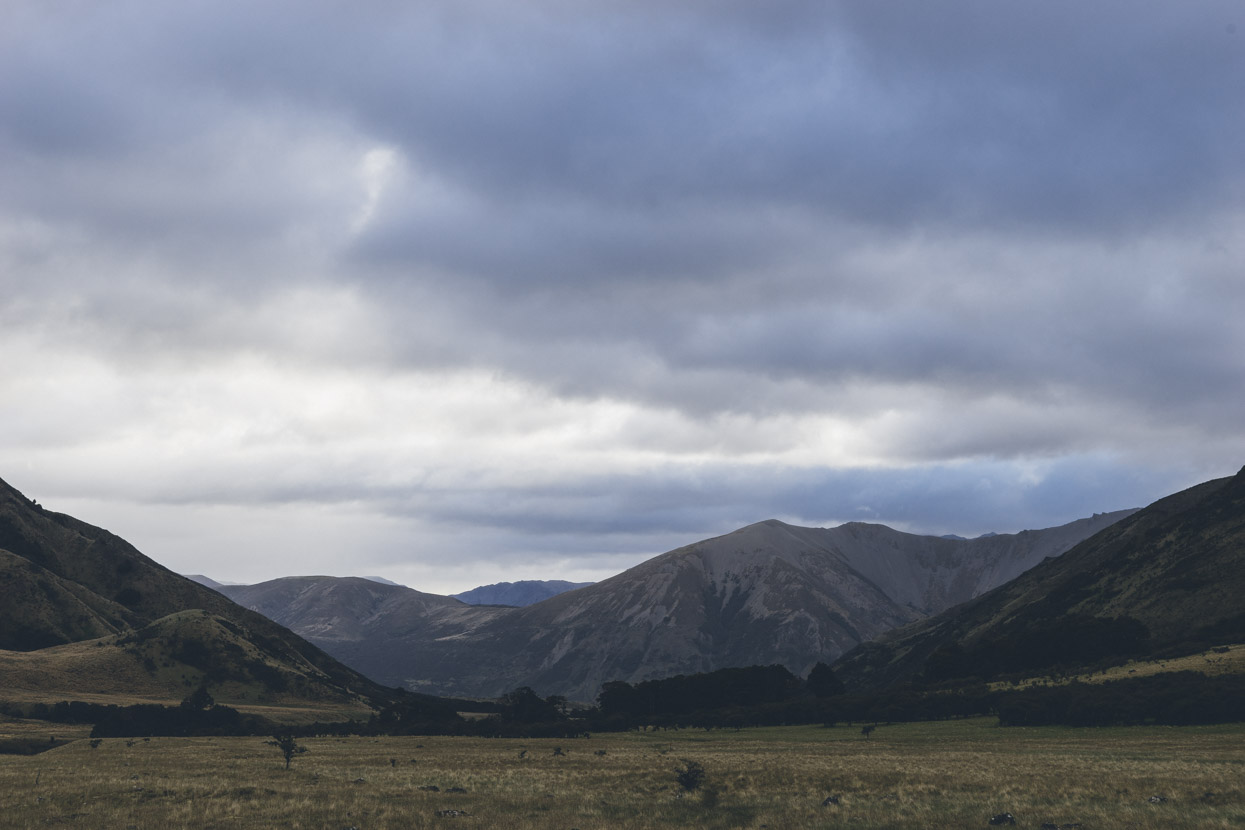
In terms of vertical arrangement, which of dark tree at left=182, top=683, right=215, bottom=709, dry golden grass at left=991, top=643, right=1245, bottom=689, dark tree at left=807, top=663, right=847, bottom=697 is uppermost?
dry golden grass at left=991, top=643, right=1245, bottom=689

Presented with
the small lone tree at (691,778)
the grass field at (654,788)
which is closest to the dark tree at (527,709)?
the grass field at (654,788)

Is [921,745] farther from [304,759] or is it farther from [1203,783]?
[304,759]

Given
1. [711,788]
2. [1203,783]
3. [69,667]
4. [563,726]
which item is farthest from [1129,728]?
[69,667]

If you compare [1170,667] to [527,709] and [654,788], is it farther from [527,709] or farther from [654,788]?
[654,788]

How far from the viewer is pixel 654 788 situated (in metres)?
49.8

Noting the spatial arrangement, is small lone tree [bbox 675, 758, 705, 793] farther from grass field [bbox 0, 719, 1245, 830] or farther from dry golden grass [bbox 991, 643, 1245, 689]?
dry golden grass [bbox 991, 643, 1245, 689]

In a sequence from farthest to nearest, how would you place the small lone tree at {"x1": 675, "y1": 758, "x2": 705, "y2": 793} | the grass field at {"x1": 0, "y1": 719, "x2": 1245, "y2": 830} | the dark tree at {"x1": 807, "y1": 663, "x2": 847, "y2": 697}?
the dark tree at {"x1": 807, "y1": 663, "x2": 847, "y2": 697}
the small lone tree at {"x1": 675, "y1": 758, "x2": 705, "y2": 793}
the grass field at {"x1": 0, "y1": 719, "x2": 1245, "y2": 830}

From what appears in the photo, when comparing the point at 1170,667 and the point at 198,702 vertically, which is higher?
the point at 1170,667

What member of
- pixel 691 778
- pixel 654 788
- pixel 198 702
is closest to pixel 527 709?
pixel 198 702

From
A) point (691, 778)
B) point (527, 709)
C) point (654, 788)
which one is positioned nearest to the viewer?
point (691, 778)

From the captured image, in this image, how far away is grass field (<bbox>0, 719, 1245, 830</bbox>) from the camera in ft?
124

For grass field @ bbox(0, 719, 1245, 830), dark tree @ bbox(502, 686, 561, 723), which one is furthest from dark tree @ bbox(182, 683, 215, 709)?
grass field @ bbox(0, 719, 1245, 830)

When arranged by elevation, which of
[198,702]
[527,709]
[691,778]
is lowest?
[527,709]

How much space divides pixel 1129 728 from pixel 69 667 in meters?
192
